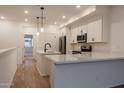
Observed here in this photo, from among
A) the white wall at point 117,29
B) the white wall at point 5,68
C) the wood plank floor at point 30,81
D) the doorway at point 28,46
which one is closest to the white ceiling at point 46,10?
the white wall at point 117,29

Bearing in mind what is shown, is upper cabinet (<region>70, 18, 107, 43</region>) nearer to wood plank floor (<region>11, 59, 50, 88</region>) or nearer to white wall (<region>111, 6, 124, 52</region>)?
white wall (<region>111, 6, 124, 52</region>)

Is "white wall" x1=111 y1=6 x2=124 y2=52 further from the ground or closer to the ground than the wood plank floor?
further from the ground

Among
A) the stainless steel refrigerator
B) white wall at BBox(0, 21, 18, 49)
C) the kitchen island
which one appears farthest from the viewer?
white wall at BBox(0, 21, 18, 49)

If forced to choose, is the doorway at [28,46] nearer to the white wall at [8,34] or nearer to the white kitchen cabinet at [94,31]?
the white wall at [8,34]

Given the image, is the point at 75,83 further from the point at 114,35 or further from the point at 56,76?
the point at 114,35

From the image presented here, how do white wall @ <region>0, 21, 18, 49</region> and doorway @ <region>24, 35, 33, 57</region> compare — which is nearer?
white wall @ <region>0, 21, 18, 49</region>

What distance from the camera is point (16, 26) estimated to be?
341 inches

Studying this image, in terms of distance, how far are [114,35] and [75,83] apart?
2.50 meters

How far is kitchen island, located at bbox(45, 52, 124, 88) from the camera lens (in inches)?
111

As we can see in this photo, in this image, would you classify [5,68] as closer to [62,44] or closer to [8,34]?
[62,44]

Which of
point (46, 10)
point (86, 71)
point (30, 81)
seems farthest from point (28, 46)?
point (86, 71)

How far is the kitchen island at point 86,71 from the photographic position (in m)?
2.81

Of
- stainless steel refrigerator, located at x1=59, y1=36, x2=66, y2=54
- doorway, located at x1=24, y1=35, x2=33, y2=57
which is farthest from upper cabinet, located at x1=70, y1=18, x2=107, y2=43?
doorway, located at x1=24, y1=35, x2=33, y2=57
